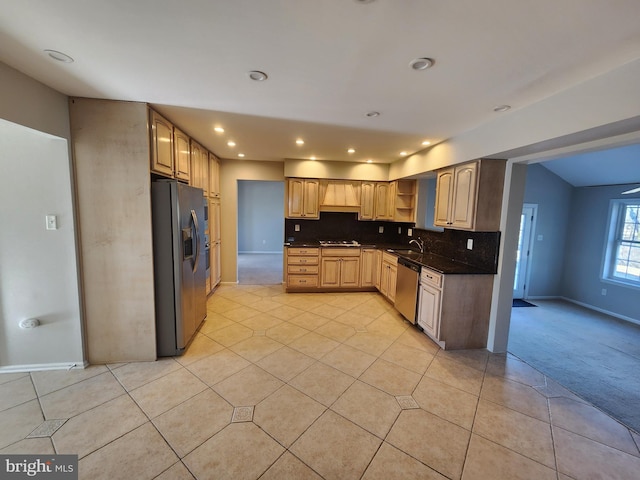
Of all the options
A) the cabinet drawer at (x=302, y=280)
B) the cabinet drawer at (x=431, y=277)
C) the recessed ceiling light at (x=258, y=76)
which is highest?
the recessed ceiling light at (x=258, y=76)

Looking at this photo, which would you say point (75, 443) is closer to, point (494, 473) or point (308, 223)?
point (494, 473)

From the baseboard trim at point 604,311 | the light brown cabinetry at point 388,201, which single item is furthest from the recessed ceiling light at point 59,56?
the baseboard trim at point 604,311

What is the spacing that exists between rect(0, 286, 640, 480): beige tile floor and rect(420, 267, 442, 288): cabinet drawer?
2.67 ft

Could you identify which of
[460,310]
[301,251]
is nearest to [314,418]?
[460,310]

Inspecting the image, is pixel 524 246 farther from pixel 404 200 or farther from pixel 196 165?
pixel 196 165

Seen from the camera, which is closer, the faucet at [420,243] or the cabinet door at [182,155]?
the cabinet door at [182,155]

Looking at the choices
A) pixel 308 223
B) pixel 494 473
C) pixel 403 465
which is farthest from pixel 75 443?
pixel 308 223

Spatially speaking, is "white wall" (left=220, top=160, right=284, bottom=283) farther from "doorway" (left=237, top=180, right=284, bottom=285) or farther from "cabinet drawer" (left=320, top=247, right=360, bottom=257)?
"doorway" (left=237, top=180, right=284, bottom=285)

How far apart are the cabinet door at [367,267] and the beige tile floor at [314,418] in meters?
2.00

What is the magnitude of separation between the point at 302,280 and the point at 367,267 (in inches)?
49.6

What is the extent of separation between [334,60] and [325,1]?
1.57ft

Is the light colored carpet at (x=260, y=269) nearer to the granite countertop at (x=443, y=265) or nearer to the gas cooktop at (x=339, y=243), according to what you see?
the gas cooktop at (x=339, y=243)

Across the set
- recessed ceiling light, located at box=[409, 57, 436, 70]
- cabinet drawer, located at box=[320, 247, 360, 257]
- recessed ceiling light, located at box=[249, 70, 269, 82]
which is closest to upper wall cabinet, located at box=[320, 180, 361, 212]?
cabinet drawer, located at box=[320, 247, 360, 257]

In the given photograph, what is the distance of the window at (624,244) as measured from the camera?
443 cm
